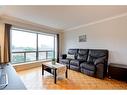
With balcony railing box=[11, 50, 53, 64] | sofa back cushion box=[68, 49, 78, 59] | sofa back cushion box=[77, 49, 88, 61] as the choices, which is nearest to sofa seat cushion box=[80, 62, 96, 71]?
sofa back cushion box=[77, 49, 88, 61]

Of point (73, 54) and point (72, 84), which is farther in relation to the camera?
point (73, 54)

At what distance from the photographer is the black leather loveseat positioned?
3.59m

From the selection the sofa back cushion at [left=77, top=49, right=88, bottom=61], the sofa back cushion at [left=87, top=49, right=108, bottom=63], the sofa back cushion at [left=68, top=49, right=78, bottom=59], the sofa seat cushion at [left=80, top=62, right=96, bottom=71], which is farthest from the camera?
the sofa back cushion at [left=68, top=49, right=78, bottom=59]

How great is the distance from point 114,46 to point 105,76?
117 cm

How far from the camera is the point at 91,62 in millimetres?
4273

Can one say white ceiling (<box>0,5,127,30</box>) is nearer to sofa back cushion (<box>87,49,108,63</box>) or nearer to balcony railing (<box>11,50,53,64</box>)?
sofa back cushion (<box>87,49,108,63</box>)

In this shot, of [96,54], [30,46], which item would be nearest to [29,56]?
[30,46]

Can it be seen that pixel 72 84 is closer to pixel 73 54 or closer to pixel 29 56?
pixel 73 54

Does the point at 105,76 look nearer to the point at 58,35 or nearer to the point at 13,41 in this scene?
the point at 58,35

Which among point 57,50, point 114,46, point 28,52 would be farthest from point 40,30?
point 114,46

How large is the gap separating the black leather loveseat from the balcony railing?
1342 mm

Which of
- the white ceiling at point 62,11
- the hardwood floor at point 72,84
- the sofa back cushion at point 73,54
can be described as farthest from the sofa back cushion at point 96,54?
the white ceiling at point 62,11

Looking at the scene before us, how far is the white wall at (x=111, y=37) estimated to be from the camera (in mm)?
3613

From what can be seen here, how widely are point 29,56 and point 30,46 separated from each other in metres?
0.53
